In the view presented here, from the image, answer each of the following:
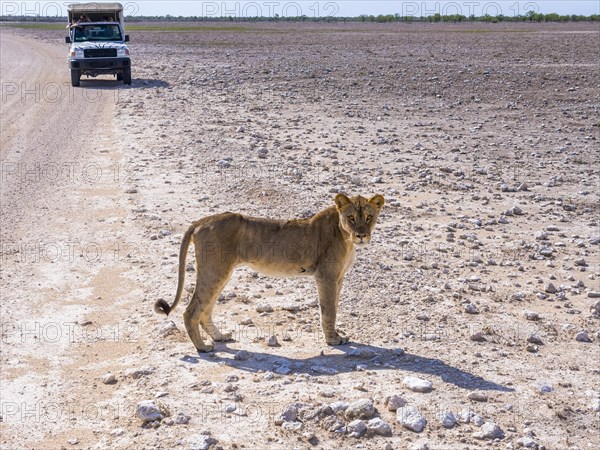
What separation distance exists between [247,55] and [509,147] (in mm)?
30371

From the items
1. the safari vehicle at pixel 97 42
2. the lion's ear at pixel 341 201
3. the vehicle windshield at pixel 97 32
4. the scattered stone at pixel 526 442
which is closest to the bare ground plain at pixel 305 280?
the scattered stone at pixel 526 442

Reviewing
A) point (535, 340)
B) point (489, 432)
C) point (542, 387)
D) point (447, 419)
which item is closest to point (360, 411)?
point (447, 419)

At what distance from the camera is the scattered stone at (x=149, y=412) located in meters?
6.73

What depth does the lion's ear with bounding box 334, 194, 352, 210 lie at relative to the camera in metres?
7.90

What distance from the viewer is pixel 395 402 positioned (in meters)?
6.77

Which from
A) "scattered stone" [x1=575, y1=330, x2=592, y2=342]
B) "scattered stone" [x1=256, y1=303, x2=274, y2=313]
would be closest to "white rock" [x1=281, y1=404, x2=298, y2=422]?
"scattered stone" [x1=256, y1=303, x2=274, y2=313]

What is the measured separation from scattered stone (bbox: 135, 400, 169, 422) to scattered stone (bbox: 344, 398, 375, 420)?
1.46 m

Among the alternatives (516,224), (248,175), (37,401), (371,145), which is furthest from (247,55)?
(37,401)

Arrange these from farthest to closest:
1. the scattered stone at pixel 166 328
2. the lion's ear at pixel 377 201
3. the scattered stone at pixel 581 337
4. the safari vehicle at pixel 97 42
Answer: the safari vehicle at pixel 97 42, the scattered stone at pixel 166 328, the scattered stone at pixel 581 337, the lion's ear at pixel 377 201

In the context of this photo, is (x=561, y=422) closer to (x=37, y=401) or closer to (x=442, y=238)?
(x=37, y=401)

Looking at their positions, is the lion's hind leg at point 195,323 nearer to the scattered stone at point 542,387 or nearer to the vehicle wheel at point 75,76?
the scattered stone at point 542,387

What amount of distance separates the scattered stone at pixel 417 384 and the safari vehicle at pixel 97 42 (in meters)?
27.1

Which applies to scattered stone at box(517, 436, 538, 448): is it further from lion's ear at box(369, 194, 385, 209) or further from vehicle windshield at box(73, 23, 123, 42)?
vehicle windshield at box(73, 23, 123, 42)

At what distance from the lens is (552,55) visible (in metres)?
41.2
